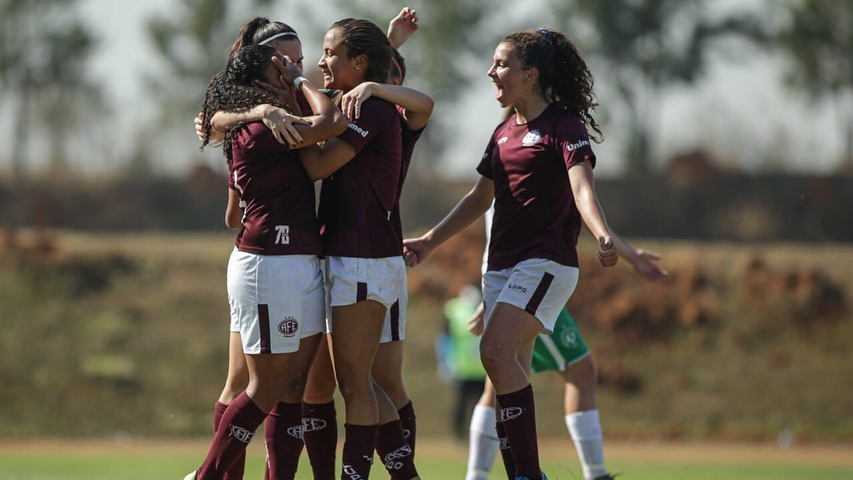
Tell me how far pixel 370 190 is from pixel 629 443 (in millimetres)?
14629

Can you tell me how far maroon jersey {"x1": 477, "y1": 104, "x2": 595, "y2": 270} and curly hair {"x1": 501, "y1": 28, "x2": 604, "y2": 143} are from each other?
0.13 meters

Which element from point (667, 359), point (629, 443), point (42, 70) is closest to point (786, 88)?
point (667, 359)

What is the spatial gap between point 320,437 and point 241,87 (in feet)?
6.05

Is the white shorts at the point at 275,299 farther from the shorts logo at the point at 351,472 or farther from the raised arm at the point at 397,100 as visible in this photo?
the raised arm at the point at 397,100

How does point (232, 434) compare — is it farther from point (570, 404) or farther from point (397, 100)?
point (570, 404)

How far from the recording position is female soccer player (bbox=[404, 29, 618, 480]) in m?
6.30

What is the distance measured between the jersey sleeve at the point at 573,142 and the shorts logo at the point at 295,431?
1926 mm

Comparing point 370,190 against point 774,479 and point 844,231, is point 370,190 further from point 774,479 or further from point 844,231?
point 844,231

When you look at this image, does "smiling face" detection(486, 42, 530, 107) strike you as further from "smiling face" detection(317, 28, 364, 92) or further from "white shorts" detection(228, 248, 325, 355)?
"white shorts" detection(228, 248, 325, 355)

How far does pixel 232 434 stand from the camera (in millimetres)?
6004

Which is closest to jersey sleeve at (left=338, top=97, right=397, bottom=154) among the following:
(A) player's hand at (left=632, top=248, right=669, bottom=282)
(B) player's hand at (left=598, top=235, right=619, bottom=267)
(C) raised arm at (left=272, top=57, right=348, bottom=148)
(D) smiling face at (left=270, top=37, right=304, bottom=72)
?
(C) raised arm at (left=272, top=57, right=348, bottom=148)

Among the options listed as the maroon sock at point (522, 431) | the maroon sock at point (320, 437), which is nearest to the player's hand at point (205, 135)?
the maroon sock at point (320, 437)

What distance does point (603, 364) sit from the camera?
2280 cm

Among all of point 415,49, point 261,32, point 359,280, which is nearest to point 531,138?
point 359,280
